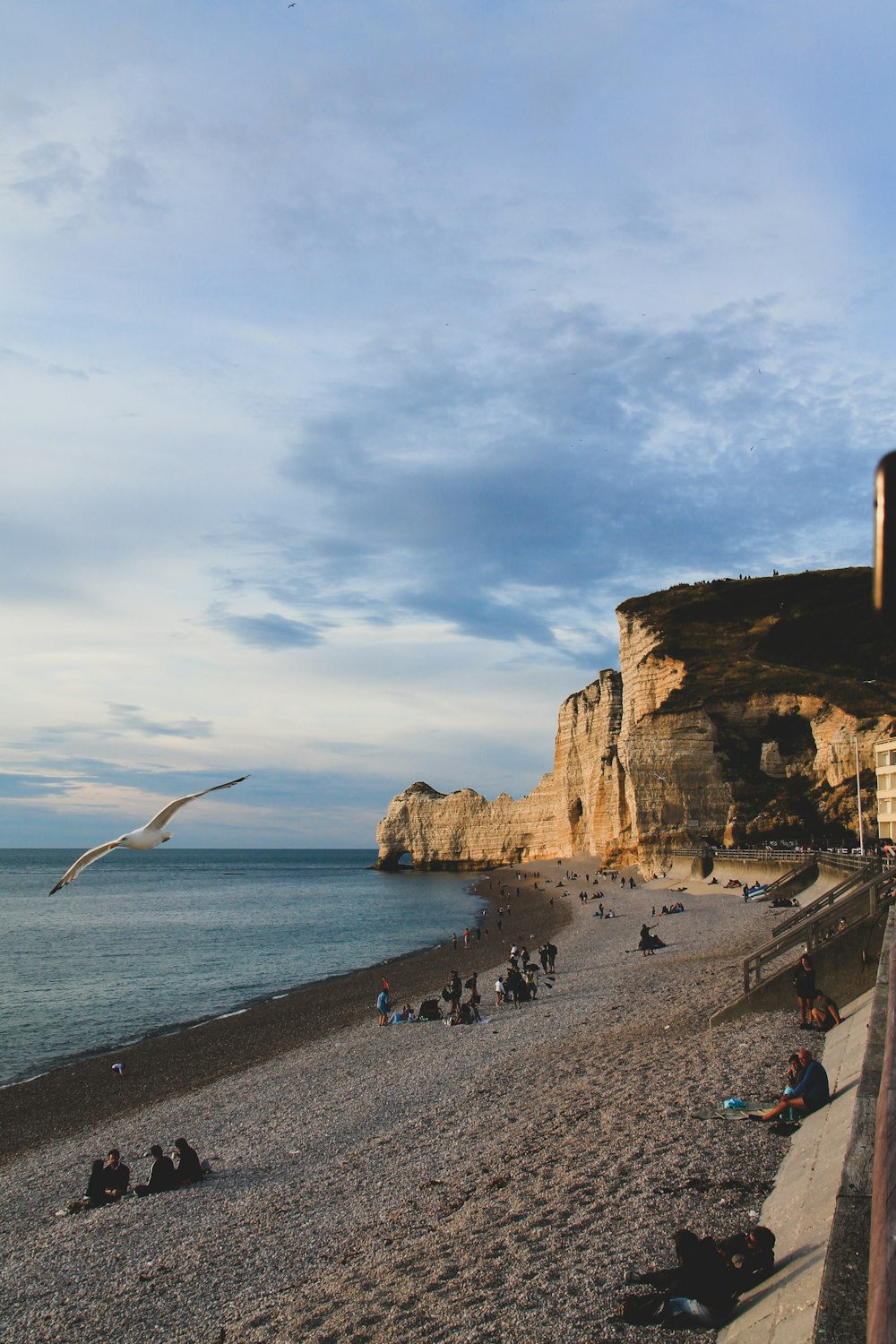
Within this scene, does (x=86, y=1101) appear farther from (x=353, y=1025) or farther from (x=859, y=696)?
(x=859, y=696)

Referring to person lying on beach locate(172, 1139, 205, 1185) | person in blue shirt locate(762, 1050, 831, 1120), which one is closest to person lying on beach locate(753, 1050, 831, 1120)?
person in blue shirt locate(762, 1050, 831, 1120)

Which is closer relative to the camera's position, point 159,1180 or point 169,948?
point 159,1180

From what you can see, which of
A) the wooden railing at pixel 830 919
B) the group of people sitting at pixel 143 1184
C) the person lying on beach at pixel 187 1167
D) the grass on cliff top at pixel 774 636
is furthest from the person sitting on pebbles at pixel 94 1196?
the grass on cliff top at pixel 774 636

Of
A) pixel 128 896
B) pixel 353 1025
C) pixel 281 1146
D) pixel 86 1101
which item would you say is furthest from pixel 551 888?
pixel 281 1146

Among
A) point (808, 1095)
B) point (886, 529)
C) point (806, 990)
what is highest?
point (886, 529)

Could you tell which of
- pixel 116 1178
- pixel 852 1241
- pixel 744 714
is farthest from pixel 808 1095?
pixel 744 714

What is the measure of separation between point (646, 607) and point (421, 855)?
60624 mm

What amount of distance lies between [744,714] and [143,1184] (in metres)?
53.1

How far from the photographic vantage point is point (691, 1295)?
6.78 m

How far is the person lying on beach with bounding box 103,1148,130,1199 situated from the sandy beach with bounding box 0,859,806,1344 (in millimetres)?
484

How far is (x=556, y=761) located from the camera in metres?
94.2

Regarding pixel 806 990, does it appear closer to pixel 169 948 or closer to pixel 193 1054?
pixel 193 1054

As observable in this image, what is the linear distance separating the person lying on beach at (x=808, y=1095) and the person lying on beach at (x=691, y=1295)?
3441 millimetres

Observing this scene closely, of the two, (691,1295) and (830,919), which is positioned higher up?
(830,919)
